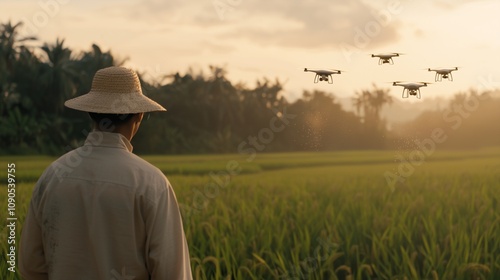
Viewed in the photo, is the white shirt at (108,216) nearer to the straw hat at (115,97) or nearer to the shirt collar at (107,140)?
the shirt collar at (107,140)

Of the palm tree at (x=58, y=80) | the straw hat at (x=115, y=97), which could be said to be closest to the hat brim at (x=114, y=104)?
the straw hat at (x=115, y=97)

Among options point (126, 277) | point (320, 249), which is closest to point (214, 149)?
point (320, 249)

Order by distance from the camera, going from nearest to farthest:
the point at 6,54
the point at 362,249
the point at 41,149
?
the point at 362,249
the point at 41,149
the point at 6,54

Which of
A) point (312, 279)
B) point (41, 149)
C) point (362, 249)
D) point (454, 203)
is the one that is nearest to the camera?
point (312, 279)

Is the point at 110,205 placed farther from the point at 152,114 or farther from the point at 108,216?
the point at 152,114

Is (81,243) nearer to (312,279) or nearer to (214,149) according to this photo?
(312,279)

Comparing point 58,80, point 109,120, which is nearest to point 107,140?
point 109,120

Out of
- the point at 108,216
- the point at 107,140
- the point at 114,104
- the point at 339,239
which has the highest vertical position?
the point at 114,104

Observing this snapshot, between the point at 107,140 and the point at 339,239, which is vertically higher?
the point at 107,140
